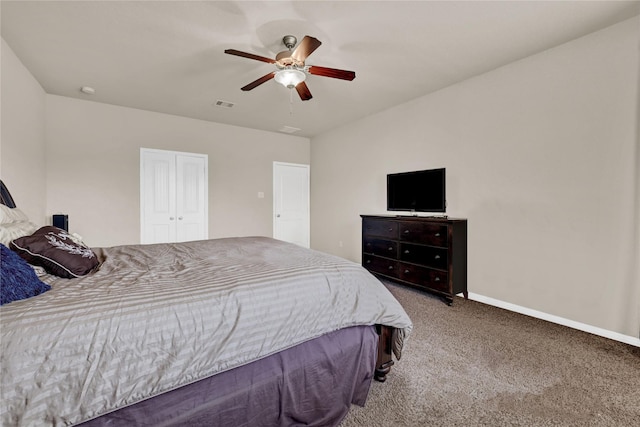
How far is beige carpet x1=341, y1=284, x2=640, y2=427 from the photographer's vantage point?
4.99ft

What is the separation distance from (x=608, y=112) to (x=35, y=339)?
3.96m

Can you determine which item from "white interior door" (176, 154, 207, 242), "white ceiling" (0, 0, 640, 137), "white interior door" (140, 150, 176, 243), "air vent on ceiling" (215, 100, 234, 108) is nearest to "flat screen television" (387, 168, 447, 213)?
"white ceiling" (0, 0, 640, 137)

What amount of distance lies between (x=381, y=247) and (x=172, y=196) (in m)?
3.55

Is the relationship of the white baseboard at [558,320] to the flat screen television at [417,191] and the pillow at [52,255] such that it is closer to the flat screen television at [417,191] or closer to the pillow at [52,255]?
the flat screen television at [417,191]

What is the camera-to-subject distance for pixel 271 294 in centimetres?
140

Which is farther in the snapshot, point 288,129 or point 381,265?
point 288,129

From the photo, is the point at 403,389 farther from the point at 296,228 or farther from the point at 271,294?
the point at 296,228

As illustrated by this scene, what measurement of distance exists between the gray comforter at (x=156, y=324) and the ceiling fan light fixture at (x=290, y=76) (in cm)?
175

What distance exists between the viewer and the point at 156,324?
3.64ft

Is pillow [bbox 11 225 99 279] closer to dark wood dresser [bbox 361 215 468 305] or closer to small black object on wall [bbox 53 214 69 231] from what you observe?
small black object on wall [bbox 53 214 69 231]

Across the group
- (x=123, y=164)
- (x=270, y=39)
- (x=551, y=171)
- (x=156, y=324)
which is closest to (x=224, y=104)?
(x=123, y=164)

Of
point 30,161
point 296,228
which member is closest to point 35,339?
point 30,161

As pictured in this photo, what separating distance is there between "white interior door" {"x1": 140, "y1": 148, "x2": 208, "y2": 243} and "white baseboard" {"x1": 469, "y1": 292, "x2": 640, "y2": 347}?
445cm

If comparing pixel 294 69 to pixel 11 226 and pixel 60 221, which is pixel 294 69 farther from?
pixel 60 221
